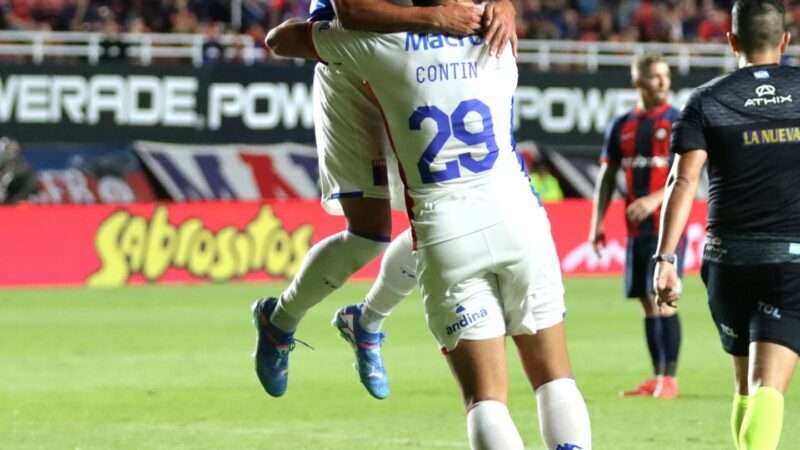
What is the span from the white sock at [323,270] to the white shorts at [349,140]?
22 centimetres

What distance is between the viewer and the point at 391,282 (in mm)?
7781

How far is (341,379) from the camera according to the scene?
12367 mm

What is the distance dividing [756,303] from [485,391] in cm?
145

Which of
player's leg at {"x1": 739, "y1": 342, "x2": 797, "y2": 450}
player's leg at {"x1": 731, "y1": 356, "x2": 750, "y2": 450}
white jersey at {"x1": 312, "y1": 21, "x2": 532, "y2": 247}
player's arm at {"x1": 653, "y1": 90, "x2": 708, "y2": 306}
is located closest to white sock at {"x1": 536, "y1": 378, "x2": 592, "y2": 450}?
white jersey at {"x1": 312, "y1": 21, "x2": 532, "y2": 247}

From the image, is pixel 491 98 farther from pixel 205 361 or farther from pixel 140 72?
pixel 140 72

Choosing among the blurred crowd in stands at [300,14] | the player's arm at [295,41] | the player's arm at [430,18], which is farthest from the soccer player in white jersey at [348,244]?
the blurred crowd in stands at [300,14]

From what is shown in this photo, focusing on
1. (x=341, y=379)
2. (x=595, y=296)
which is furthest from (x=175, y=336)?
(x=595, y=296)

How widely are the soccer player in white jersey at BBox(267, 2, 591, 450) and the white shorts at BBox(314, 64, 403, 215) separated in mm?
1092

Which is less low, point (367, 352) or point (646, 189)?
point (367, 352)

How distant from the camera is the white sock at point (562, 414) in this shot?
6016 mm

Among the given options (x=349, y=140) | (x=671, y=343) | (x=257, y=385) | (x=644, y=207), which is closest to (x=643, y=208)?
(x=644, y=207)

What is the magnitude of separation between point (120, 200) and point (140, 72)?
1.90m

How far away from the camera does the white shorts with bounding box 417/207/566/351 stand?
19.3 ft

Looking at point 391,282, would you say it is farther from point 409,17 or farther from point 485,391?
point 409,17
